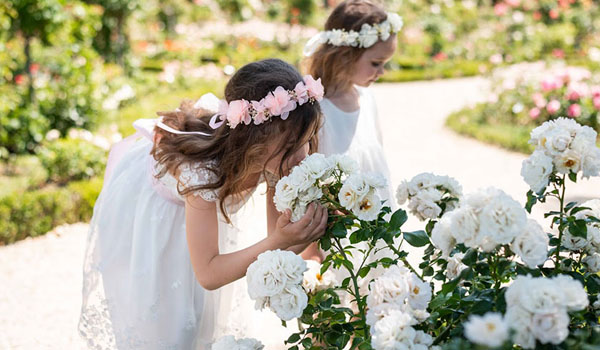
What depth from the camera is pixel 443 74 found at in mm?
10062

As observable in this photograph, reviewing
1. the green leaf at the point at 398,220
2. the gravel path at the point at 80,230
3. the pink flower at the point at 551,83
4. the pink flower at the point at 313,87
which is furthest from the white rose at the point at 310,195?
the pink flower at the point at 551,83

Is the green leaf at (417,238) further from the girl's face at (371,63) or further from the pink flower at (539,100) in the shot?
the pink flower at (539,100)

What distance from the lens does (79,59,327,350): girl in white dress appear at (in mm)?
1751

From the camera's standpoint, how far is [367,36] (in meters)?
2.69

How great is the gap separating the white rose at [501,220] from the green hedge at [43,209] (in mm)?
3615

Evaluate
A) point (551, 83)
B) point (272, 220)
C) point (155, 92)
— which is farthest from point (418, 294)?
point (155, 92)

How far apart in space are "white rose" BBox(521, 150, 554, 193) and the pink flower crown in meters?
0.63

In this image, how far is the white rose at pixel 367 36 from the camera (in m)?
2.68

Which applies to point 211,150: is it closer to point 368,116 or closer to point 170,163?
point 170,163

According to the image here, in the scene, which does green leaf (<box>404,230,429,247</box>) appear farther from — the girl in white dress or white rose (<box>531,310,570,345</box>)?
white rose (<box>531,310,570,345</box>)

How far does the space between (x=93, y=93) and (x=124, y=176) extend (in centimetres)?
385

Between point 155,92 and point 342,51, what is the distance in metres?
6.22

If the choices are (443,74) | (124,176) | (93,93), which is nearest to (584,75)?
(443,74)

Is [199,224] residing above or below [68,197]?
above
